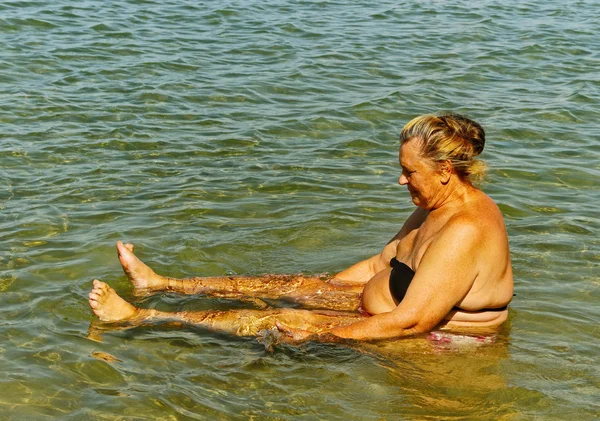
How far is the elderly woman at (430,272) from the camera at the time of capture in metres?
5.48

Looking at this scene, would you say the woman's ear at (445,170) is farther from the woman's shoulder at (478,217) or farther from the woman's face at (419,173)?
the woman's shoulder at (478,217)

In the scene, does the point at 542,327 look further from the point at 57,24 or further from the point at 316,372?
the point at 57,24

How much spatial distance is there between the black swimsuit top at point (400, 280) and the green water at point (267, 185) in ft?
1.01

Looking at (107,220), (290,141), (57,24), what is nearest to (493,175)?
(290,141)

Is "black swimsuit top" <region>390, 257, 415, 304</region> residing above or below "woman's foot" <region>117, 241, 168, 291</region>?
above

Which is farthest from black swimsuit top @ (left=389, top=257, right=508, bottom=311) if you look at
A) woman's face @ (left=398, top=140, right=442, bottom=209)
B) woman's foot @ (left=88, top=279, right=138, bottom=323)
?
woman's foot @ (left=88, top=279, right=138, bottom=323)

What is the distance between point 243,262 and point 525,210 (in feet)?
9.35

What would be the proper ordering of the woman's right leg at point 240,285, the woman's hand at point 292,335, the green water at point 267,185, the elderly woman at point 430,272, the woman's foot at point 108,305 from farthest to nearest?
1. the woman's right leg at point 240,285
2. the woman's foot at point 108,305
3. the woman's hand at point 292,335
4. the elderly woman at point 430,272
5. the green water at point 267,185

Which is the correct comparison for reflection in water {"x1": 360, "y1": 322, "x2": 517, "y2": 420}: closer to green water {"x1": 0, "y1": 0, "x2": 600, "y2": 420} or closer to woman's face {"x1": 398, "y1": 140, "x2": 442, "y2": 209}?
green water {"x1": 0, "y1": 0, "x2": 600, "y2": 420}

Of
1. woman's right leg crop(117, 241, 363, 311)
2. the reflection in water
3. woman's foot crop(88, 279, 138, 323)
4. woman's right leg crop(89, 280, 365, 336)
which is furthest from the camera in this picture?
woman's right leg crop(117, 241, 363, 311)

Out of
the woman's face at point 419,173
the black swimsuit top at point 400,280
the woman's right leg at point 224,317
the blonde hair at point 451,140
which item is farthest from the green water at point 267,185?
the blonde hair at point 451,140

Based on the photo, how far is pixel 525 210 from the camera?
28.1 feet

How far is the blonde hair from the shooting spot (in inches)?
217

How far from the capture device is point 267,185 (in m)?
9.16
